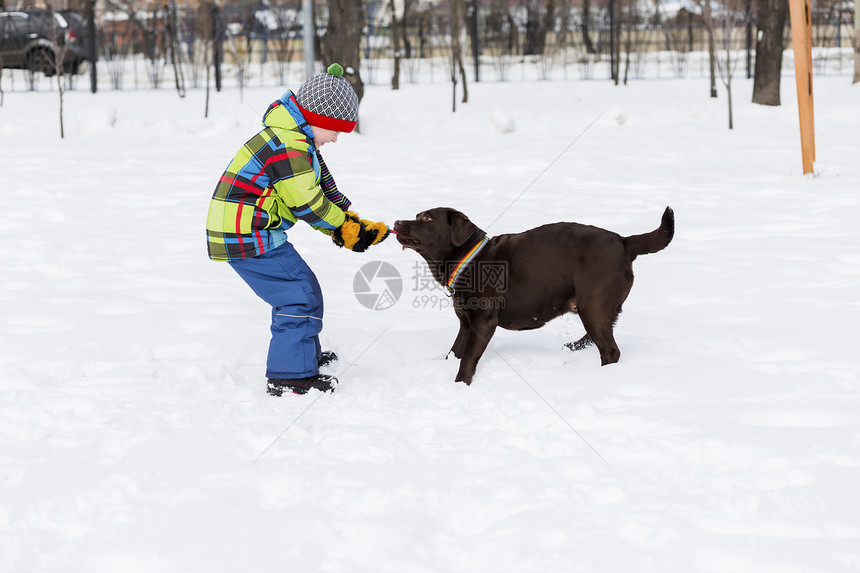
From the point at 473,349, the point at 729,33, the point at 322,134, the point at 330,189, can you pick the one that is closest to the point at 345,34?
the point at 729,33

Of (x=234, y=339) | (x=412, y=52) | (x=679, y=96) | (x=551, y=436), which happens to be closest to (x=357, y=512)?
(x=551, y=436)

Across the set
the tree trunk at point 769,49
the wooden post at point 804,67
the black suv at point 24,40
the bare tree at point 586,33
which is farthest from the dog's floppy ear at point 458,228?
the bare tree at point 586,33

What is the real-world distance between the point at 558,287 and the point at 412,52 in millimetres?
22123

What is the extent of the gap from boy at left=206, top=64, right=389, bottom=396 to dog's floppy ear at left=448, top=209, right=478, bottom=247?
37 cm

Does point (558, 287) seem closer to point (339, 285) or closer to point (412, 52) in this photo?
point (339, 285)

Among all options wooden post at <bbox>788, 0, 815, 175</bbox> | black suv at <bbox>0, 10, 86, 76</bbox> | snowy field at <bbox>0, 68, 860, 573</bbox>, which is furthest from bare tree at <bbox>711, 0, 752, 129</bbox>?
black suv at <bbox>0, 10, 86, 76</bbox>

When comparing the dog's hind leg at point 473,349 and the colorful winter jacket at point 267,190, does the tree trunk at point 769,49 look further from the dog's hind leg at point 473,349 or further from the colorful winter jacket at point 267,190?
the colorful winter jacket at point 267,190

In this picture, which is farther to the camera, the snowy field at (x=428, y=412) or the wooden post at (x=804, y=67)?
the wooden post at (x=804, y=67)

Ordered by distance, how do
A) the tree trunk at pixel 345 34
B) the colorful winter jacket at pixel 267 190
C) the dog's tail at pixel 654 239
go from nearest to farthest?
the colorful winter jacket at pixel 267 190, the dog's tail at pixel 654 239, the tree trunk at pixel 345 34

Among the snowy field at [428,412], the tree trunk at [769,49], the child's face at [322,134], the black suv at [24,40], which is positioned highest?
the black suv at [24,40]

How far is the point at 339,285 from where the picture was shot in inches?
243

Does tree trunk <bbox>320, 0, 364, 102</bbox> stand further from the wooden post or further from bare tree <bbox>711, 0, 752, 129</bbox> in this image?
the wooden post

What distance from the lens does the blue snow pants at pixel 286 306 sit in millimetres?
3953

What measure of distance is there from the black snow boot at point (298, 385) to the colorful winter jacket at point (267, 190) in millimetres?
634
